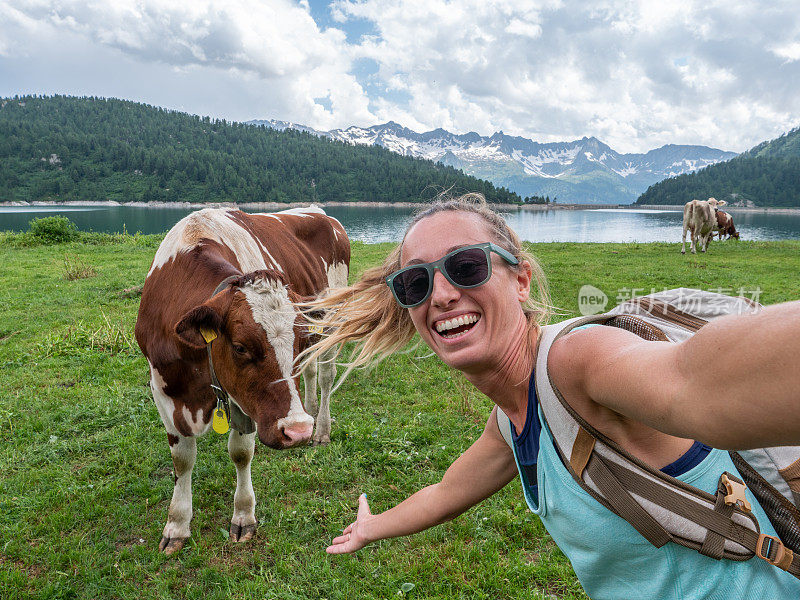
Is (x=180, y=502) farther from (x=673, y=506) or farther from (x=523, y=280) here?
(x=673, y=506)

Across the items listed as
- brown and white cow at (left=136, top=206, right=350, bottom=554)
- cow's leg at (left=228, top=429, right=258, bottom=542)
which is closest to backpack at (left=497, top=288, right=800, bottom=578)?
brown and white cow at (left=136, top=206, right=350, bottom=554)

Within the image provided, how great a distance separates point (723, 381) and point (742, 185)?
186 meters

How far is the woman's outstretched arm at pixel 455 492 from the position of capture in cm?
203

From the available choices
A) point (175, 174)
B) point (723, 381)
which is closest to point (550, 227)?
point (723, 381)

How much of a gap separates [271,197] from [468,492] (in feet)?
488

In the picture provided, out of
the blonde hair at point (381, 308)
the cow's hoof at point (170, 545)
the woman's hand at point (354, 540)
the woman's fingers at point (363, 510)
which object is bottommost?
the cow's hoof at point (170, 545)

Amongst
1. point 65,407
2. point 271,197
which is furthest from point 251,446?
point 271,197

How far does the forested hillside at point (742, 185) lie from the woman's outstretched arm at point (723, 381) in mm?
170884

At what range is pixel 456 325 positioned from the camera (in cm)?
173

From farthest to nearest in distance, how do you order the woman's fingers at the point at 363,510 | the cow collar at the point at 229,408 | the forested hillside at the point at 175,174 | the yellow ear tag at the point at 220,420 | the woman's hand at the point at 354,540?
the forested hillside at the point at 175,174
the yellow ear tag at the point at 220,420
the cow collar at the point at 229,408
the woman's fingers at the point at 363,510
the woman's hand at the point at 354,540

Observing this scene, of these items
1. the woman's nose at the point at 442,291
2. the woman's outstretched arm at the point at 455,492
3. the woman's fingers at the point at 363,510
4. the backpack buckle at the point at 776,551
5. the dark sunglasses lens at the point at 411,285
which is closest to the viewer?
the backpack buckle at the point at 776,551

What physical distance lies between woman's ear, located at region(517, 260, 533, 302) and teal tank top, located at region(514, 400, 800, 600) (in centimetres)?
59

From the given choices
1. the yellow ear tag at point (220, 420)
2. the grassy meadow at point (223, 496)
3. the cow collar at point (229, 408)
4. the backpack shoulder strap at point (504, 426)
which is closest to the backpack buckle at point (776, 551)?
the backpack shoulder strap at point (504, 426)

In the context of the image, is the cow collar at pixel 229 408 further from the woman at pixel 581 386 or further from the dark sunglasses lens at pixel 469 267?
the dark sunglasses lens at pixel 469 267
